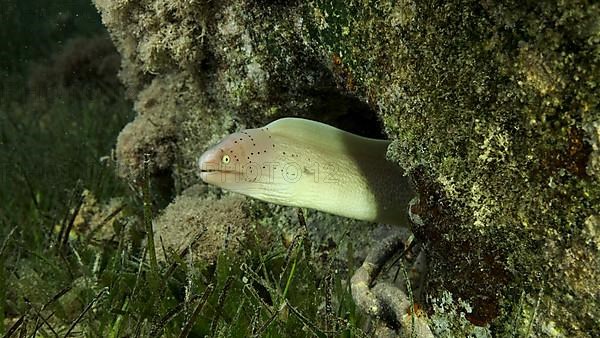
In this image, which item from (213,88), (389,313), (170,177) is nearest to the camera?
(389,313)

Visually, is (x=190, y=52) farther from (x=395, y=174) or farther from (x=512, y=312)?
(x=512, y=312)

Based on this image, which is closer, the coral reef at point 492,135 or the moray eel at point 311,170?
the coral reef at point 492,135

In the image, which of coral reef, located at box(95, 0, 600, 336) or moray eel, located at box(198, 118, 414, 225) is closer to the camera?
coral reef, located at box(95, 0, 600, 336)

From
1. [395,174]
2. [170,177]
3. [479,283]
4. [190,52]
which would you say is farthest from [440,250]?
[170,177]

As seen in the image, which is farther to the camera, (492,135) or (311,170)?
(311,170)

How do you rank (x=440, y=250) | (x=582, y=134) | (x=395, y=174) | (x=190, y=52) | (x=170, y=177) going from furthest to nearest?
(x=170, y=177) → (x=190, y=52) → (x=395, y=174) → (x=440, y=250) → (x=582, y=134)

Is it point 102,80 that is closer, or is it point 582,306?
point 582,306

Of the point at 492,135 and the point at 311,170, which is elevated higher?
the point at 492,135

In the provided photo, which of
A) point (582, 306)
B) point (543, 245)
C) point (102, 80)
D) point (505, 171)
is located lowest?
point (102, 80)
